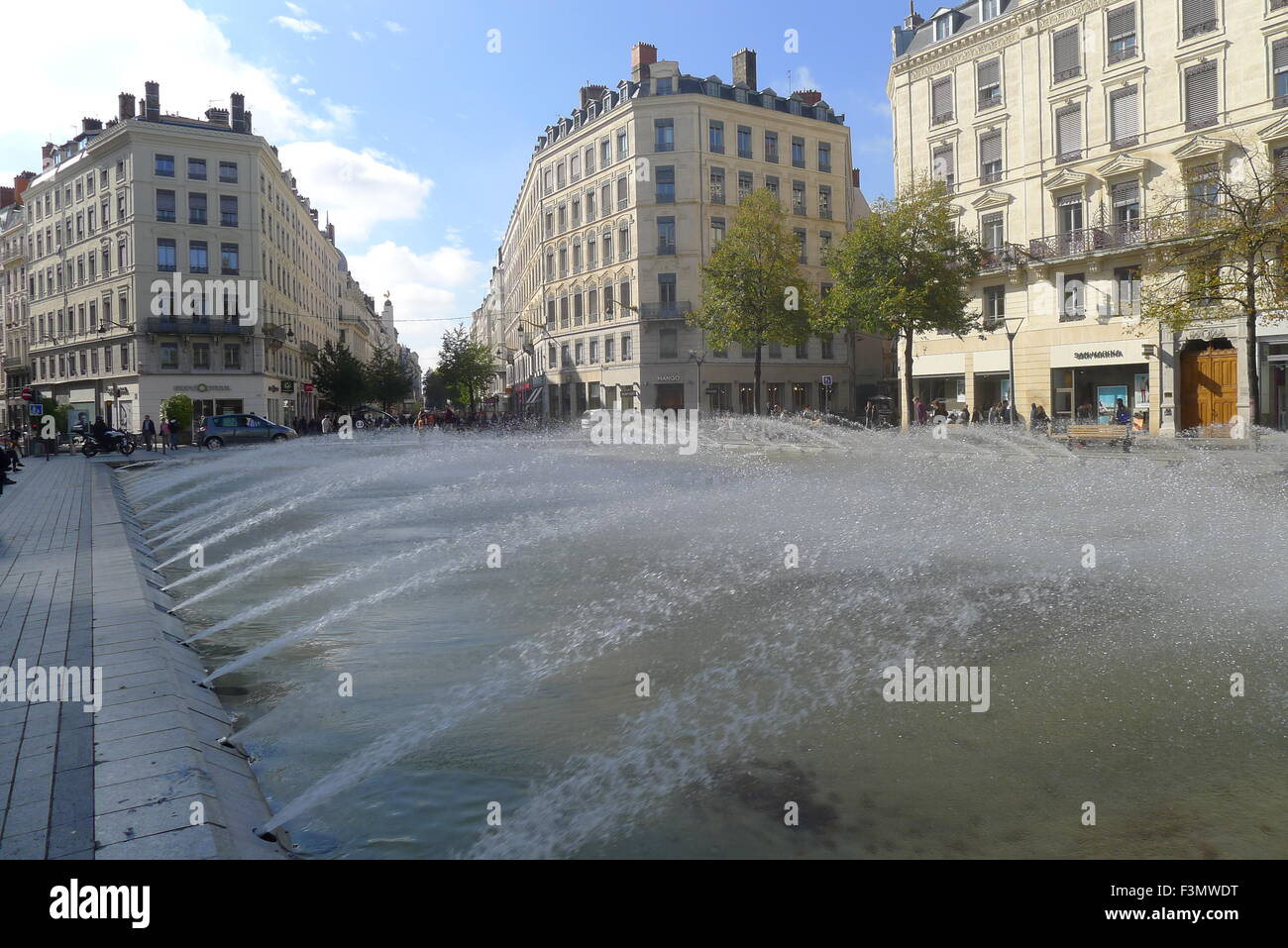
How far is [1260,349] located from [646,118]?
37.7 metres

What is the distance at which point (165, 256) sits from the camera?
5784cm

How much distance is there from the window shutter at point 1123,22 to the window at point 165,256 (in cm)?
5480

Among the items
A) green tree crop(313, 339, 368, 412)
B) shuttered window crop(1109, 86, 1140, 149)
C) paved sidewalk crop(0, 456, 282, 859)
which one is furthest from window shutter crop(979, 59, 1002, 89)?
green tree crop(313, 339, 368, 412)

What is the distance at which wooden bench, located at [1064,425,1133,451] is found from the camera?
2550 centimetres

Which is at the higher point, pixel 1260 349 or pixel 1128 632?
pixel 1260 349

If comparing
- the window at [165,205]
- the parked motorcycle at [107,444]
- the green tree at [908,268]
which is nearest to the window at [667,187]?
the green tree at [908,268]

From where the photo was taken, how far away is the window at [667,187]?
2232 inches

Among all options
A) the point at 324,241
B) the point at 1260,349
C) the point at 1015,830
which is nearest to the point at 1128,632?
the point at 1015,830

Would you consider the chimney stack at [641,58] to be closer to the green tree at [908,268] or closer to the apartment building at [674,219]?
the apartment building at [674,219]

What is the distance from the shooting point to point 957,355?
42906 mm

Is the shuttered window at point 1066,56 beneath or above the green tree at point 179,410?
above

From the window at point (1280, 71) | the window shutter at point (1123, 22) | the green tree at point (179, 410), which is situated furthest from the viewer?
the green tree at point (179, 410)
